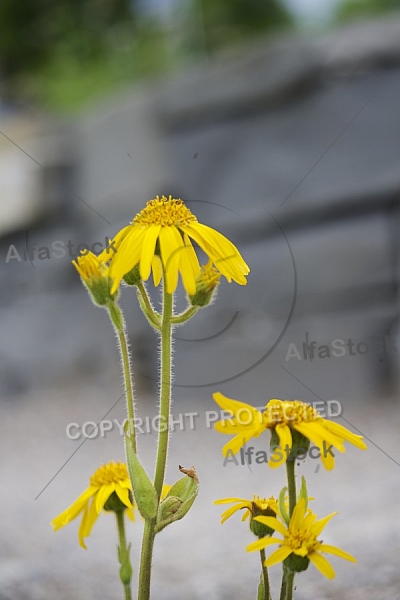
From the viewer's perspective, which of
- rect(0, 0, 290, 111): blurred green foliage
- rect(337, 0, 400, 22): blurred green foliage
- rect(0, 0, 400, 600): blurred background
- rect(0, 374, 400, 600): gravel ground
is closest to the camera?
rect(0, 374, 400, 600): gravel ground

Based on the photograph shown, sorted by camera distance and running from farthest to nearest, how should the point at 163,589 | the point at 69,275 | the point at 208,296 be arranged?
the point at 69,275 → the point at 163,589 → the point at 208,296

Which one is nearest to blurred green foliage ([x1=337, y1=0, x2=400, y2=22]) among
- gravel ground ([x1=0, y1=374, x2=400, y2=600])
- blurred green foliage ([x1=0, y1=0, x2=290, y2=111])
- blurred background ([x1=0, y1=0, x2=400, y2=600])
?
blurred green foliage ([x1=0, y1=0, x2=290, y2=111])

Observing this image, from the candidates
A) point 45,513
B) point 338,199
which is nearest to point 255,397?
point 45,513

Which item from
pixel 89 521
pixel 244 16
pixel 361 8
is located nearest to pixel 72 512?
pixel 89 521

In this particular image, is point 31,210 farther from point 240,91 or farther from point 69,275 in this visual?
point 240,91

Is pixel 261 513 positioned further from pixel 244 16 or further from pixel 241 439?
pixel 244 16

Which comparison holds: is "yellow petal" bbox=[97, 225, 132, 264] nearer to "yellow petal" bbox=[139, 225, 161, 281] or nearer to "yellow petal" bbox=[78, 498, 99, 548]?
"yellow petal" bbox=[139, 225, 161, 281]
